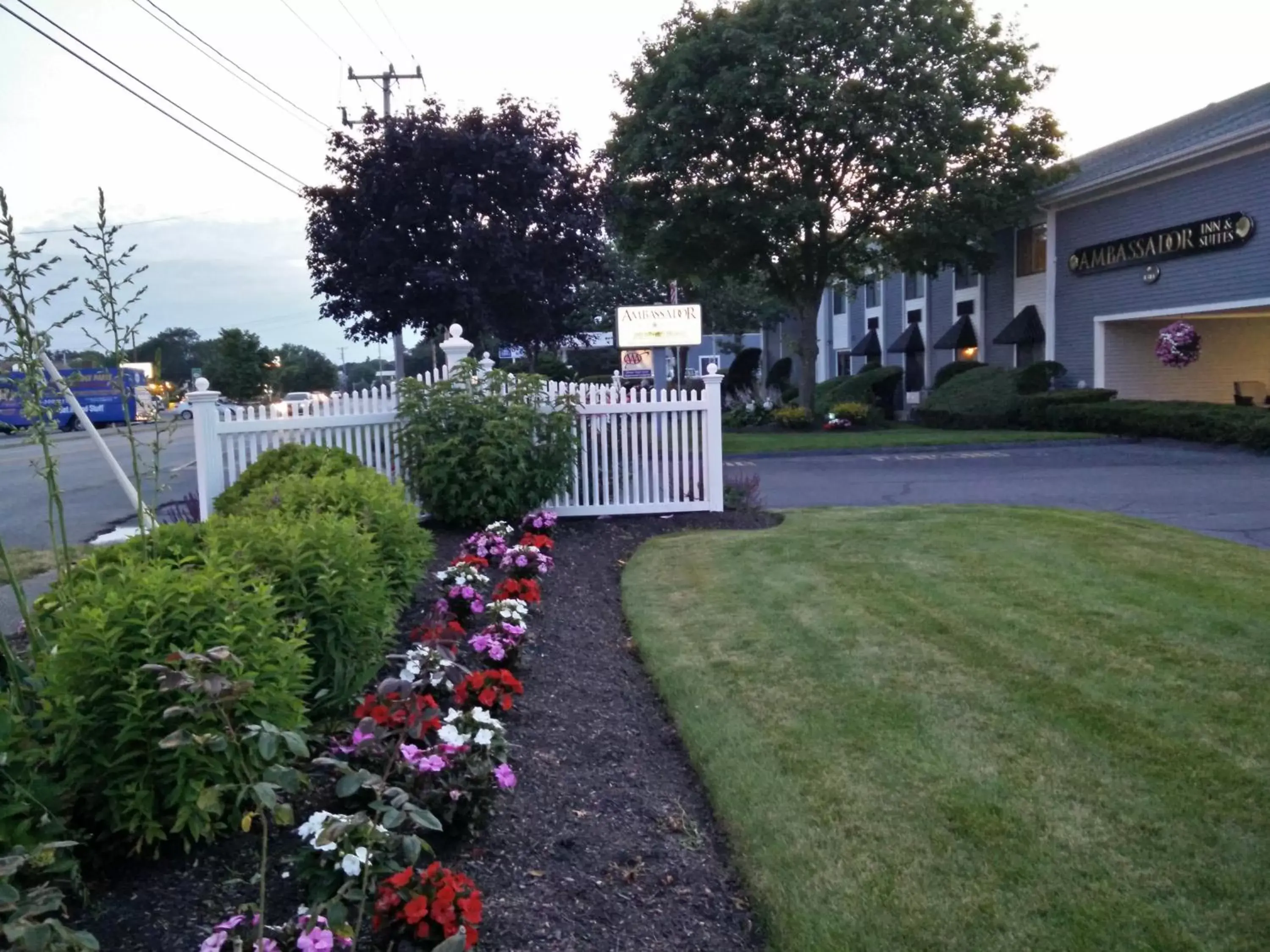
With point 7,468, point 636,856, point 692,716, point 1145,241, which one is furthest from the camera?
point 1145,241

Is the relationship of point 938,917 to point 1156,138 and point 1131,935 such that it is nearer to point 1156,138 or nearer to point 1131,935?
point 1131,935

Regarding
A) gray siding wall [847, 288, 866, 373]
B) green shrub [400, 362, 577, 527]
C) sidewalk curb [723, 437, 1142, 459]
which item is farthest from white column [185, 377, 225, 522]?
gray siding wall [847, 288, 866, 373]

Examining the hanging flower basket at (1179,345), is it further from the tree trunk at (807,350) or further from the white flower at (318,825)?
the white flower at (318,825)

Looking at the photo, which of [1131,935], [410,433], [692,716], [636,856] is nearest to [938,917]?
[1131,935]

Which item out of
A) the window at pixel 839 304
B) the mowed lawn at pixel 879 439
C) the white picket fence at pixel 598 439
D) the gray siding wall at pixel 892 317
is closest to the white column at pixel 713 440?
the white picket fence at pixel 598 439

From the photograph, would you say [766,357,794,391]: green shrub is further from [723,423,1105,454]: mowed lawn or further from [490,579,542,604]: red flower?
[490,579,542,604]: red flower

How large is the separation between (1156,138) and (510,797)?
97.4 feet

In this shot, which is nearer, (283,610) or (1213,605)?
(283,610)

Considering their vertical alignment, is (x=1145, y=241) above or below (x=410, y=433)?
above

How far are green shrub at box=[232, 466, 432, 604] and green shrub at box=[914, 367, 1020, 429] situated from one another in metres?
23.2

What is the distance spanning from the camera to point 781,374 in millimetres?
49000

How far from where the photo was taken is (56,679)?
10.8 ft

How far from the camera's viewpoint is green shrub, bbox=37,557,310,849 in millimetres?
3184

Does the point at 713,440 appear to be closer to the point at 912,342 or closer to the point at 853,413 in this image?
the point at 853,413
